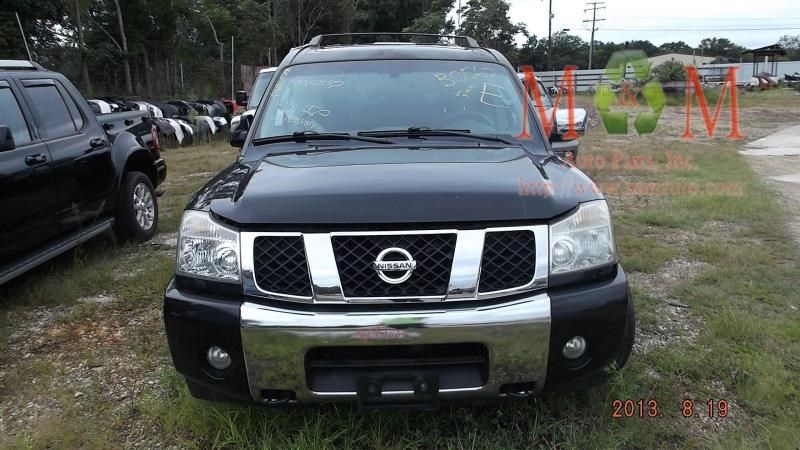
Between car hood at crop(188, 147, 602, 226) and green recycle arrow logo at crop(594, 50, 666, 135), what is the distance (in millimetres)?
4831

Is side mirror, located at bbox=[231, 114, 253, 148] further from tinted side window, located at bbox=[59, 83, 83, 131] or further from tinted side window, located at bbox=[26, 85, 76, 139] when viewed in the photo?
tinted side window, located at bbox=[59, 83, 83, 131]

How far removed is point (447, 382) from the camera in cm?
215

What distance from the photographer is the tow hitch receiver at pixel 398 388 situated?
212 centimetres

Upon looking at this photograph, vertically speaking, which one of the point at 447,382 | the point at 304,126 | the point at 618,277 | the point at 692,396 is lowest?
the point at 692,396

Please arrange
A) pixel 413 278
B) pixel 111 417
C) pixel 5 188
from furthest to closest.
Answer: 1. pixel 5 188
2. pixel 111 417
3. pixel 413 278

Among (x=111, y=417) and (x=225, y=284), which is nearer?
(x=225, y=284)

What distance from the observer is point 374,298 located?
6.94 ft

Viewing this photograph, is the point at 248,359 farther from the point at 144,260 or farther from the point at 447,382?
the point at 144,260

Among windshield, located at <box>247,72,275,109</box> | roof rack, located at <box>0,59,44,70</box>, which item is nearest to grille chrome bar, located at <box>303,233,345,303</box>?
roof rack, located at <box>0,59,44,70</box>

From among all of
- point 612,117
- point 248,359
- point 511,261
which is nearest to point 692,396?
point 511,261

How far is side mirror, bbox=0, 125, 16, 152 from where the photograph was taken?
3.74 m

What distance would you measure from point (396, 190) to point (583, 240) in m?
0.75

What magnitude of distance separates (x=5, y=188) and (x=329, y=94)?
2.27 metres

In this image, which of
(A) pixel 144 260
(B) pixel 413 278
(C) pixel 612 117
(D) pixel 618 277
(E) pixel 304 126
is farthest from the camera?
(C) pixel 612 117
